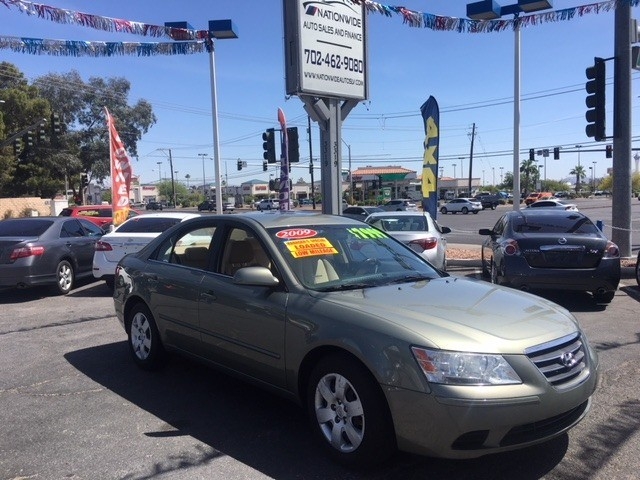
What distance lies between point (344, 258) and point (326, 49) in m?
5.76

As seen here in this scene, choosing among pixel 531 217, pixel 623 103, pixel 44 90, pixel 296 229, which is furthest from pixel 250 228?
pixel 44 90

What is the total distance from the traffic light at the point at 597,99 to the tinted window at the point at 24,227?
11.0 m

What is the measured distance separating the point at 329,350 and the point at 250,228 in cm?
142

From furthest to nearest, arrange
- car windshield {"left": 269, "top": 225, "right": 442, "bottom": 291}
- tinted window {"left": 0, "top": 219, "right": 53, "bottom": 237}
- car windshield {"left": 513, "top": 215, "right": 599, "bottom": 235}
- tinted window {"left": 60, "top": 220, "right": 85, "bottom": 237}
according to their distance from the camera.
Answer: tinted window {"left": 60, "top": 220, "right": 85, "bottom": 237} < tinted window {"left": 0, "top": 219, "right": 53, "bottom": 237} < car windshield {"left": 513, "top": 215, "right": 599, "bottom": 235} < car windshield {"left": 269, "top": 225, "right": 442, "bottom": 291}

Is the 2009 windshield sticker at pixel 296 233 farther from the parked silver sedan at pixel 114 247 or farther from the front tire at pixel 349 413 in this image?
the parked silver sedan at pixel 114 247

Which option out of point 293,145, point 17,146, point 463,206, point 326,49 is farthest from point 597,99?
point 463,206

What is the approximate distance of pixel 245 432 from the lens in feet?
13.5

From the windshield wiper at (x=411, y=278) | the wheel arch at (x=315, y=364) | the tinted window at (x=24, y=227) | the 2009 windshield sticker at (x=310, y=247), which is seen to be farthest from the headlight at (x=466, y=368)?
the tinted window at (x=24, y=227)

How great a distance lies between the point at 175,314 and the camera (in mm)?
5074

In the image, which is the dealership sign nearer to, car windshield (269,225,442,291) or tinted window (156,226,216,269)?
tinted window (156,226,216,269)

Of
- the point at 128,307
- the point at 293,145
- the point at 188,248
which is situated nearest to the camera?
the point at 188,248

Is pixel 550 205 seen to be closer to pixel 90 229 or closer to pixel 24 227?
pixel 90 229

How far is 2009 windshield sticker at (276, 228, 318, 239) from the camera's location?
4.48 m

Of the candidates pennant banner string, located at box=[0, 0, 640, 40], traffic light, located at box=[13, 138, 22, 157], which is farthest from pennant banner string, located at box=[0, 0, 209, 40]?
traffic light, located at box=[13, 138, 22, 157]
